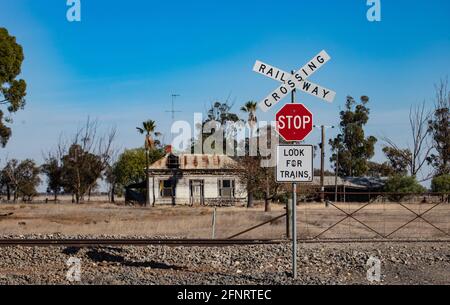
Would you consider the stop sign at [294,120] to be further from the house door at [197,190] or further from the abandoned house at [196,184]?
the house door at [197,190]

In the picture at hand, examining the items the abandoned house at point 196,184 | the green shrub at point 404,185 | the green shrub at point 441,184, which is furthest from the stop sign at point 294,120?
the green shrub at point 441,184

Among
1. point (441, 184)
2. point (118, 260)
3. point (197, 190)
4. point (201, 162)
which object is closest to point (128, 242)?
point (118, 260)

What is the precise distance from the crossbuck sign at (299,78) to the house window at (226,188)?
1655 inches

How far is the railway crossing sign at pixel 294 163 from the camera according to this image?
34.3 ft

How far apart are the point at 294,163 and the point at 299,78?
1598 millimetres

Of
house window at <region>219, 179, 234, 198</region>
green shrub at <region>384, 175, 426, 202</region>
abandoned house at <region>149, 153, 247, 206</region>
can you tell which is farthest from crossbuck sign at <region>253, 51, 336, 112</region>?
green shrub at <region>384, 175, 426, 202</region>

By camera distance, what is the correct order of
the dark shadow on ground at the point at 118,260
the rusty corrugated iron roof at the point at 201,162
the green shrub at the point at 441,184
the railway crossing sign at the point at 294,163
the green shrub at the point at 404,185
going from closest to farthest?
the railway crossing sign at the point at 294,163, the dark shadow on ground at the point at 118,260, the rusty corrugated iron roof at the point at 201,162, the green shrub at the point at 404,185, the green shrub at the point at 441,184

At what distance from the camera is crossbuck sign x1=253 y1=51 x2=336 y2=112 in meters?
10.6

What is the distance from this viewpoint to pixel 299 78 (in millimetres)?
10609

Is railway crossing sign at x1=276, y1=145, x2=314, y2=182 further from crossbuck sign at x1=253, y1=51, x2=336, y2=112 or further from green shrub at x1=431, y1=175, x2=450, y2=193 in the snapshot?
green shrub at x1=431, y1=175, x2=450, y2=193

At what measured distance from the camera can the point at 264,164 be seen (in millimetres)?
44750
